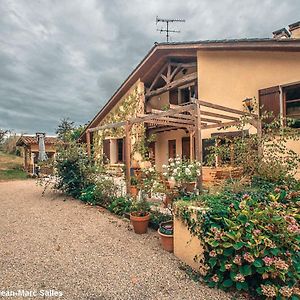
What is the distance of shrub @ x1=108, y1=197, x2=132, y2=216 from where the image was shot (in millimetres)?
5843

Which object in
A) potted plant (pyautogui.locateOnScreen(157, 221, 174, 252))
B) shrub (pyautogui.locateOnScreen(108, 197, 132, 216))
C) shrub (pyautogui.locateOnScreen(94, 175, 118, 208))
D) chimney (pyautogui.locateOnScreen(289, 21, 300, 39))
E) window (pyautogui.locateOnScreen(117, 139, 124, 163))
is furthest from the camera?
window (pyautogui.locateOnScreen(117, 139, 124, 163))

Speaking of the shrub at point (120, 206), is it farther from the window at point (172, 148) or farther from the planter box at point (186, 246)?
the window at point (172, 148)

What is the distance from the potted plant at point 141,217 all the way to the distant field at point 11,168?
13631 millimetres

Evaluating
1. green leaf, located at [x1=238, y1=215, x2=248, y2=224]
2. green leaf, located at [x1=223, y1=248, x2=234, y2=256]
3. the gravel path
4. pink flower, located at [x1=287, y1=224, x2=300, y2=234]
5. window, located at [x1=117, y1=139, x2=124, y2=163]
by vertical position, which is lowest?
the gravel path

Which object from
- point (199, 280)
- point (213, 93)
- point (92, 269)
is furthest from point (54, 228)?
point (213, 93)

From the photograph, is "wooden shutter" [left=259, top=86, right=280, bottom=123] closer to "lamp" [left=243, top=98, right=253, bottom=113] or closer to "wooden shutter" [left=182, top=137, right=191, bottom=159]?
"lamp" [left=243, top=98, right=253, bottom=113]

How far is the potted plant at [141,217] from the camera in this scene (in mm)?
4566

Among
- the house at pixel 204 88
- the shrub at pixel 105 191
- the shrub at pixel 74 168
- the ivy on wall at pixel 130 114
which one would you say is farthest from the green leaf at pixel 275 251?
the ivy on wall at pixel 130 114

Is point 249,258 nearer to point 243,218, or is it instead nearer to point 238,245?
point 238,245

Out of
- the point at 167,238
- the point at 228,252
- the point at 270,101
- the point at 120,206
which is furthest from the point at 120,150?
the point at 228,252

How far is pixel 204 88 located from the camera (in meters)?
8.63

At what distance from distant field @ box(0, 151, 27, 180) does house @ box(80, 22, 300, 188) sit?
26.5 ft

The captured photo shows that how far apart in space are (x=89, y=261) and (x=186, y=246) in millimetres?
1457

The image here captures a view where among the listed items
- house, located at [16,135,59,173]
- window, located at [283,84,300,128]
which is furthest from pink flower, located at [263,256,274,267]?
house, located at [16,135,59,173]
